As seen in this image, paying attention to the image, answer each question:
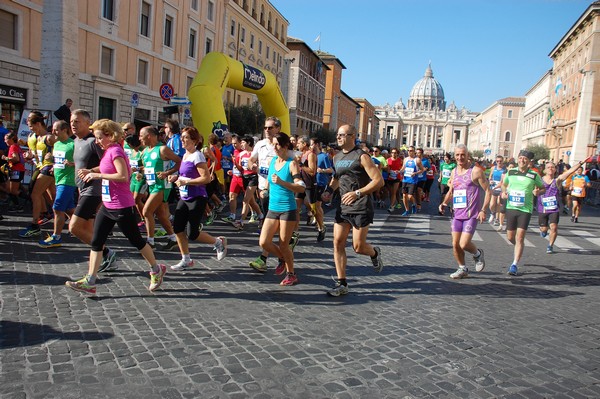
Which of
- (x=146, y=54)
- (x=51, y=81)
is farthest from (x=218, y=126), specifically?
(x=146, y=54)

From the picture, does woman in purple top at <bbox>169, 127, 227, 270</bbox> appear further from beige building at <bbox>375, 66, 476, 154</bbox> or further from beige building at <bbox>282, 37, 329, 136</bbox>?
beige building at <bbox>375, 66, 476, 154</bbox>

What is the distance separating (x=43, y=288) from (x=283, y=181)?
273 centimetres

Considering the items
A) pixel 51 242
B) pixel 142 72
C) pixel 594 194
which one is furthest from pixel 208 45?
pixel 51 242

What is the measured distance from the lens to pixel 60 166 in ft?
22.5

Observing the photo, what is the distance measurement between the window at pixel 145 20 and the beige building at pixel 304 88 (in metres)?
22.1

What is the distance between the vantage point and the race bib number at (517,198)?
7.51 metres

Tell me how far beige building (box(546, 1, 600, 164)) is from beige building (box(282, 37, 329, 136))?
29741 mm

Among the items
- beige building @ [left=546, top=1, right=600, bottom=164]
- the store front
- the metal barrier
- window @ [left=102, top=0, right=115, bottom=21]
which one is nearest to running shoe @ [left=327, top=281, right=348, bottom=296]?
the store front

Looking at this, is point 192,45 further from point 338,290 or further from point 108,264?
point 338,290

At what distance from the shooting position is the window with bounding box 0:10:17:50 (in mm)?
19203

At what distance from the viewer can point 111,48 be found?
25594 mm

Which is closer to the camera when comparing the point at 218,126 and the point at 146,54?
the point at 218,126

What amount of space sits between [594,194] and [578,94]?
37750 millimetres

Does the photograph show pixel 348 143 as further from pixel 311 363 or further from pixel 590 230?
pixel 590 230
